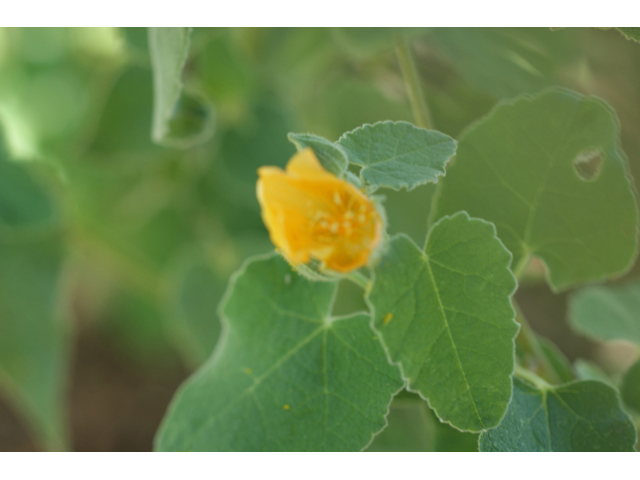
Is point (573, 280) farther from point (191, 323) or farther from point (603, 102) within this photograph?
point (191, 323)

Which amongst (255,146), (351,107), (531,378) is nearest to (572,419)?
(531,378)

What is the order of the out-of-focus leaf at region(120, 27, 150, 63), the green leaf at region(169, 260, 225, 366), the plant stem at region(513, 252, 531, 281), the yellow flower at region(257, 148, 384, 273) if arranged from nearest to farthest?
the yellow flower at region(257, 148, 384, 273) → the plant stem at region(513, 252, 531, 281) → the out-of-focus leaf at region(120, 27, 150, 63) → the green leaf at region(169, 260, 225, 366)

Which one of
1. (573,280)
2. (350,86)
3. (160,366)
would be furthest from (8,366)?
(573,280)

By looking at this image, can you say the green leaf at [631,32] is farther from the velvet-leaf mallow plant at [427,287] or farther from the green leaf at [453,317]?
the green leaf at [453,317]

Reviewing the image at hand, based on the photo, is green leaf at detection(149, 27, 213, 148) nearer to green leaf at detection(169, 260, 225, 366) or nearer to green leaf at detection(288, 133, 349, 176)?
green leaf at detection(288, 133, 349, 176)

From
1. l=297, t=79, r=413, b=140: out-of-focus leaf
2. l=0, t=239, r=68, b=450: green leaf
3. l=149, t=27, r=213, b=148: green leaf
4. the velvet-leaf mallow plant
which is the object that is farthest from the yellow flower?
l=0, t=239, r=68, b=450: green leaf

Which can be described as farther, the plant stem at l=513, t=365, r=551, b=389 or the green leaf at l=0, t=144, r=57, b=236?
the green leaf at l=0, t=144, r=57, b=236

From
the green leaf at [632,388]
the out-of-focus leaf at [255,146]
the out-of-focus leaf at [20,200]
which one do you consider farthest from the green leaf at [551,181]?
the out-of-focus leaf at [20,200]
